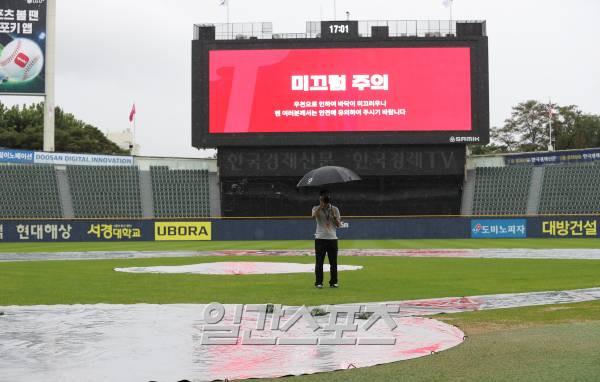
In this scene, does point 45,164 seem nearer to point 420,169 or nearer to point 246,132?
point 246,132

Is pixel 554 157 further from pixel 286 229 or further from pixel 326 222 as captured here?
pixel 326 222

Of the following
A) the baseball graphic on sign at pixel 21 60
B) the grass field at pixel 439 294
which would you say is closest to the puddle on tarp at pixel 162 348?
the grass field at pixel 439 294

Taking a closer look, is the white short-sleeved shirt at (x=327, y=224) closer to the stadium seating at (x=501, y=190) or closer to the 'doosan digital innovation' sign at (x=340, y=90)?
the 'doosan digital innovation' sign at (x=340, y=90)

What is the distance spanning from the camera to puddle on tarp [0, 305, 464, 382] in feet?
19.1

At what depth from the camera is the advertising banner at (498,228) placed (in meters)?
43.6

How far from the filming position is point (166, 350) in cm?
685

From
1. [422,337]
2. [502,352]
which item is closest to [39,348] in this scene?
[422,337]

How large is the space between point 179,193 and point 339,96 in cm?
1418

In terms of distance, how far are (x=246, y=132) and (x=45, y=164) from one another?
16.2 m

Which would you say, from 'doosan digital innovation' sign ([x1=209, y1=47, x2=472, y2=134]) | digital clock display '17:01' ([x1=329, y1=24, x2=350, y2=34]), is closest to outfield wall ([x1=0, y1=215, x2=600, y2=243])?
'doosan digital innovation' sign ([x1=209, y1=47, x2=472, y2=134])

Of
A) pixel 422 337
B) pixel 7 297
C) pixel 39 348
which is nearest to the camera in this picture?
pixel 39 348

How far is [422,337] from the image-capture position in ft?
24.5

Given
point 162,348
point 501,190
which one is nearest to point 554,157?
point 501,190

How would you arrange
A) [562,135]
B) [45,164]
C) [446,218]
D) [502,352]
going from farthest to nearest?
[562,135] → [45,164] → [446,218] → [502,352]
